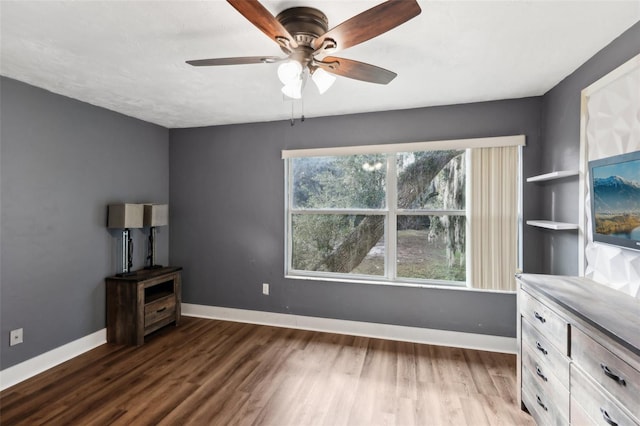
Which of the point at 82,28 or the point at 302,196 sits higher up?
the point at 82,28

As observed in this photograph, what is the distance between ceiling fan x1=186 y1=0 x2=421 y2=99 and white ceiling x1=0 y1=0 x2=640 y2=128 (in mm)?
92

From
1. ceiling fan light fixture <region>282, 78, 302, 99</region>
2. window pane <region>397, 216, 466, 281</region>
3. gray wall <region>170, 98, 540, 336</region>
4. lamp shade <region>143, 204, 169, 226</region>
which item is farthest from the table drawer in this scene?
ceiling fan light fixture <region>282, 78, 302, 99</region>

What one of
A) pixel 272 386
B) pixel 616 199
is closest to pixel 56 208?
pixel 272 386

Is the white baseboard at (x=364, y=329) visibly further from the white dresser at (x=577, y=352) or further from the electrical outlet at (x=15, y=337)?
Answer: the electrical outlet at (x=15, y=337)

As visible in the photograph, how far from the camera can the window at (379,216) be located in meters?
3.21

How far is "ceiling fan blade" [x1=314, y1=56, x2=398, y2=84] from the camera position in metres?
1.65

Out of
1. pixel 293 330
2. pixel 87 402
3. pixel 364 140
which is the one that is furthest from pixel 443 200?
pixel 87 402

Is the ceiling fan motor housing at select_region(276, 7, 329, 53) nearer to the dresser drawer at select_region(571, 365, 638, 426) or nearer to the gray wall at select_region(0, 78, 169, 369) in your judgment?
the dresser drawer at select_region(571, 365, 638, 426)

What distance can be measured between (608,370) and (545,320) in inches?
20.8

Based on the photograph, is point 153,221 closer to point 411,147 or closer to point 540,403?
point 411,147

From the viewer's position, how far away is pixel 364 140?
3373mm

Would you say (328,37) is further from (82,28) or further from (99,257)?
(99,257)

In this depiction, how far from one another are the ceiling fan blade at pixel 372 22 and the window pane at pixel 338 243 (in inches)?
87.4

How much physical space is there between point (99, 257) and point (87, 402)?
57.3 inches
